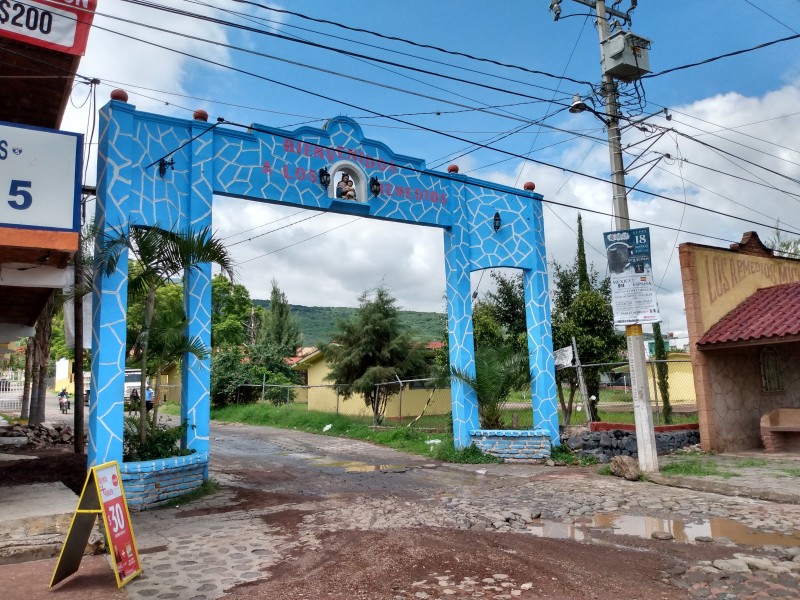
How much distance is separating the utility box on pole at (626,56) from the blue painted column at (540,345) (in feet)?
13.1

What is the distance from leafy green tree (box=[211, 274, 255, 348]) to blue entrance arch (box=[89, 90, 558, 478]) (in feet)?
89.8

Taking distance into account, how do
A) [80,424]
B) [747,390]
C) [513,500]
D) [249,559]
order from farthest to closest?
[747,390] → [80,424] → [513,500] → [249,559]

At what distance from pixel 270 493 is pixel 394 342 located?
1296cm

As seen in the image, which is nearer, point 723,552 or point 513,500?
point 723,552

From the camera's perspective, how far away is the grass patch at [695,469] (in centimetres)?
1120

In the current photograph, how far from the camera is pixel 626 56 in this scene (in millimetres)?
12211

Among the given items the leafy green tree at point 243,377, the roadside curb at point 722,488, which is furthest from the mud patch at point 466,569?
the leafy green tree at point 243,377

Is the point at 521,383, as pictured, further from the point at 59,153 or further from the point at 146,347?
the point at 59,153

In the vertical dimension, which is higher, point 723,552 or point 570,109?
point 570,109

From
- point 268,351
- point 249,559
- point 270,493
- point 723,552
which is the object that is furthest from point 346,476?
point 268,351

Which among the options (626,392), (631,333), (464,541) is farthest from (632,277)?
(626,392)

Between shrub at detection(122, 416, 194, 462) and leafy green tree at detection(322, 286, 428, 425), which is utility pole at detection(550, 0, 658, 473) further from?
leafy green tree at detection(322, 286, 428, 425)

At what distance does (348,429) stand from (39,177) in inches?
612

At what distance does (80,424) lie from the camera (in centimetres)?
1406
